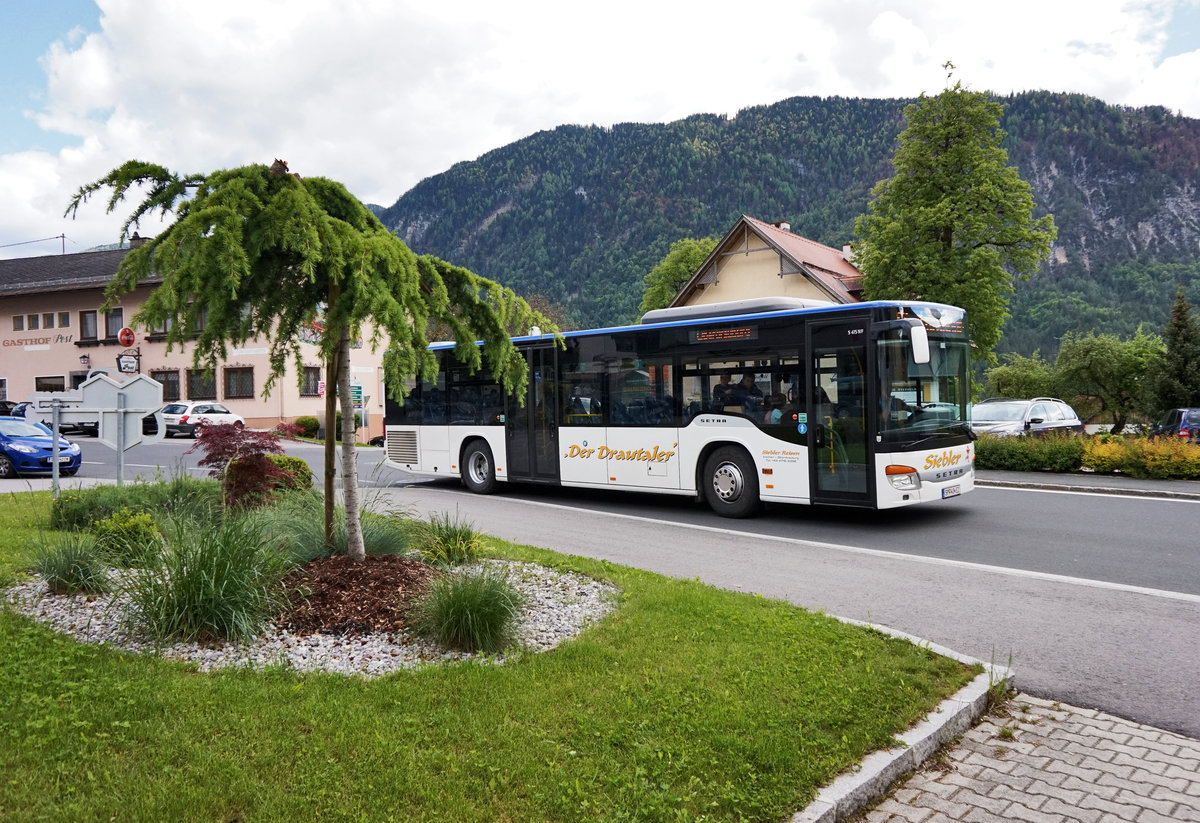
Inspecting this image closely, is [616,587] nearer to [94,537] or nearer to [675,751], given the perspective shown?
[675,751]

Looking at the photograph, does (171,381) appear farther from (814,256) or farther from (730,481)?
(730,481)

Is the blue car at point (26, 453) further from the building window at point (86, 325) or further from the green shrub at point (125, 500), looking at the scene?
the building window at point (86, 325)

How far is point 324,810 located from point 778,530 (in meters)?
8.82

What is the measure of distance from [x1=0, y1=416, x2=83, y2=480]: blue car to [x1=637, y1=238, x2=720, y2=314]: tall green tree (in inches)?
1453

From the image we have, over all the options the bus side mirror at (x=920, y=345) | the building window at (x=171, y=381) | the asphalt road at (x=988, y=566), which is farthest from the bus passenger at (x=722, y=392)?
the building window at (x=171, y=381)

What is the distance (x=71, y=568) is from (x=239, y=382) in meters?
40.1

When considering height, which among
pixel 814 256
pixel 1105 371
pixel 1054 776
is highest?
pixel 814 256

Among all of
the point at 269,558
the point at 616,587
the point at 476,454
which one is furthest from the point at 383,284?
the point at 476,454

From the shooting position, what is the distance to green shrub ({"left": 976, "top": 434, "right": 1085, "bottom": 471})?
667 inches

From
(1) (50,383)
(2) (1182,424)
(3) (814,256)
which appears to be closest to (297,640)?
(2) (1182,424)

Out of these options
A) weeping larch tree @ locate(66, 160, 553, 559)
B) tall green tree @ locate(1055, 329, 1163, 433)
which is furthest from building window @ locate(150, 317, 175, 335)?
tall green tree @ locate(1055, 329, 1163, 433)

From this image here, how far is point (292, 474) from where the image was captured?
11.3m

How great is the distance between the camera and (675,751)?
3605 mm

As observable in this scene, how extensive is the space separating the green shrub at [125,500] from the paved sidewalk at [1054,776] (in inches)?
297
